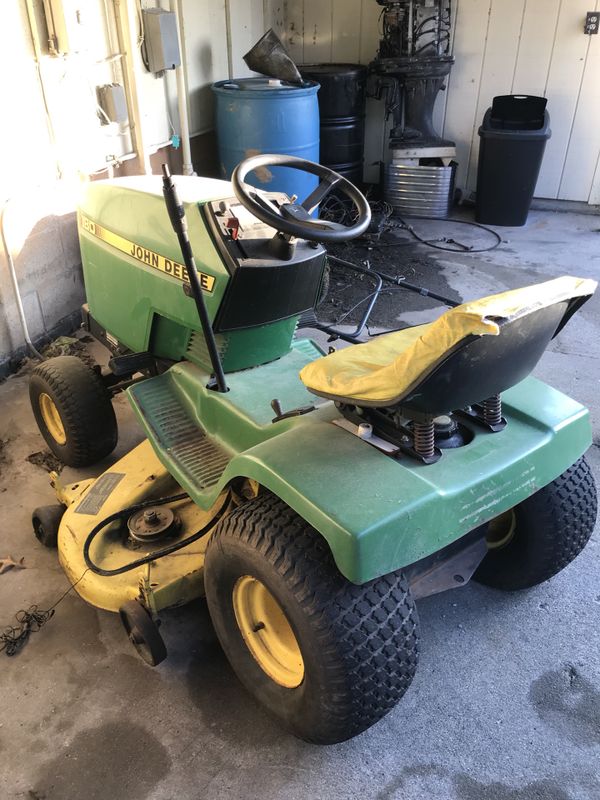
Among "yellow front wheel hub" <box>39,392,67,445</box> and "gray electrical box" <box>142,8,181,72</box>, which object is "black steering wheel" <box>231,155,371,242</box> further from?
"gray electrical box" <box>142,8,181,72</box>

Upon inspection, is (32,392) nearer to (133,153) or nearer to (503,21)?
(133,153)

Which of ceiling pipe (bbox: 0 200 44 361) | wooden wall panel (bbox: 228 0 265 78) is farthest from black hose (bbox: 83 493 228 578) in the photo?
wooden wall panel (bbox: 228 0 265 78)

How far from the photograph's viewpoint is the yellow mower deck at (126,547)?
5.81ft

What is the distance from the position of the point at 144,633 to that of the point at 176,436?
2.05 ft

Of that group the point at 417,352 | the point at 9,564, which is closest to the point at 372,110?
the point at 9,564

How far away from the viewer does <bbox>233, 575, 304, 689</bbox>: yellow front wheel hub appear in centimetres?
160

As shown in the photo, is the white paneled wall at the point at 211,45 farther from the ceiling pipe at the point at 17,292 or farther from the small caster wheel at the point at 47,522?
the small caster wheel at the point at 47,522

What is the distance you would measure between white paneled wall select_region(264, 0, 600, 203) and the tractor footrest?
14.9 ft

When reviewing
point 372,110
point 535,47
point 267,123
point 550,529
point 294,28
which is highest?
point 294,28

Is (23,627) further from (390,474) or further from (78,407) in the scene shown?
(390,474)

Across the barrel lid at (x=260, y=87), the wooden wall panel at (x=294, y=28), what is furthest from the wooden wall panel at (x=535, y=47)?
the barrel lid at (x=260, y=87)

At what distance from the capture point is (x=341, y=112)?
5.32 meters

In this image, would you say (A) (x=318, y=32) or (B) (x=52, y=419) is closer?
(B) (x=52, y=419)

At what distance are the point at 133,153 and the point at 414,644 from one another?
3295mm
